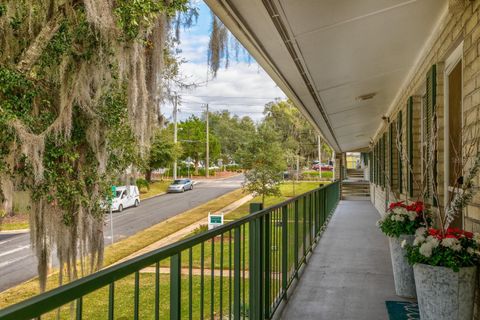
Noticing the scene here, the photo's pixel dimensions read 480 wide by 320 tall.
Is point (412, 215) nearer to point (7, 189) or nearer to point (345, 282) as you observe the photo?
point (345, 282)

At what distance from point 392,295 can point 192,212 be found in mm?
15383

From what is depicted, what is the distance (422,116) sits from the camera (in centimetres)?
462

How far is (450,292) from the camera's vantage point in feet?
6.87

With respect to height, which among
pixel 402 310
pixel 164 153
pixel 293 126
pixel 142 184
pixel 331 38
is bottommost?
pixel 142 184

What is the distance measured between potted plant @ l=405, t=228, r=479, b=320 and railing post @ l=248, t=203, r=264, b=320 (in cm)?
92

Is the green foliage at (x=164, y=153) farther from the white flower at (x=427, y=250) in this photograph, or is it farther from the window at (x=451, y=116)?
the white flower at (x=427, y=250)

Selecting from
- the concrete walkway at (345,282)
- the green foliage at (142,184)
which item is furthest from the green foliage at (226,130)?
the concrete walkway at (345,282)

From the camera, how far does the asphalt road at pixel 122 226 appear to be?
9180mm

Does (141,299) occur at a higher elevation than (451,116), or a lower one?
lower

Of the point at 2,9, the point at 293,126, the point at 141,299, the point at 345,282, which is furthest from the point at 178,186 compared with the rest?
the point at 345,282

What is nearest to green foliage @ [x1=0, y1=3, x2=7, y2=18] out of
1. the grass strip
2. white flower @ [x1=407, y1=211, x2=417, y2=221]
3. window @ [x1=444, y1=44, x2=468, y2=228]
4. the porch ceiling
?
the porch ceiling

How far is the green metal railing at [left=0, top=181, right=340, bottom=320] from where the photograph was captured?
35.9 inches

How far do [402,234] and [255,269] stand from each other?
4.63ft

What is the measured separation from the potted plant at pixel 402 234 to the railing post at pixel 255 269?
1.31 meters
